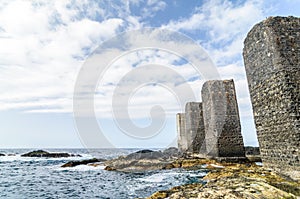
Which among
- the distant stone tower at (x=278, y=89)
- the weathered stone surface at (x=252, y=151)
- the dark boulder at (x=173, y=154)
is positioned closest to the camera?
the distant stone tower at (x=278, y=89)

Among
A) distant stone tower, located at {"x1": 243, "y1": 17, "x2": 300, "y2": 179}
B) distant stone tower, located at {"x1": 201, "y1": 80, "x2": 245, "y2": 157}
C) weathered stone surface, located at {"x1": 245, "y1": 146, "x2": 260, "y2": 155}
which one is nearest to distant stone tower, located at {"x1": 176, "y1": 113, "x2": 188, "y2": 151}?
weathered stone surface, located at {"x1": 245, "y1": 146, "x2": 260, "y2": 155}

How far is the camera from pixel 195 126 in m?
23.5

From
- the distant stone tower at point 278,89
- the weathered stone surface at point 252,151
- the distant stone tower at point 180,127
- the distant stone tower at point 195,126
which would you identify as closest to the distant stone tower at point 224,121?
the distant stone tower at point 195,126

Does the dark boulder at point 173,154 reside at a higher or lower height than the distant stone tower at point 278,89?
lower

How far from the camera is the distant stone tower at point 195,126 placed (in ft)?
76.8

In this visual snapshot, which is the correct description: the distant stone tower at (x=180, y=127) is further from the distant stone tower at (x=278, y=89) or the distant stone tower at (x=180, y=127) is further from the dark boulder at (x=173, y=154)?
the distant stone tower at (x=278, y=89)

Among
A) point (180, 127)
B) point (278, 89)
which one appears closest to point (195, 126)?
point (180, 127)

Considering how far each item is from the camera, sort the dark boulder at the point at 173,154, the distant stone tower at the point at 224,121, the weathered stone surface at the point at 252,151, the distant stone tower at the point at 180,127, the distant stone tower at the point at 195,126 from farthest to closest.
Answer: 1. the distant stone tower at the point at 180,127
2. the dark boulder at the point at 173,154
3. the weathered stone surface at the point at 252,151
4. the distant stone tower at the point at 195,126
5. the distant stone tower at the point at 224,121

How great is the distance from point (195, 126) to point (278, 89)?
52.2 feet

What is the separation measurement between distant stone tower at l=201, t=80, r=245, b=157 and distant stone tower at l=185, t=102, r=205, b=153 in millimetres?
5783

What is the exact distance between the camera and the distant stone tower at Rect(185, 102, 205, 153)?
23.4 meters

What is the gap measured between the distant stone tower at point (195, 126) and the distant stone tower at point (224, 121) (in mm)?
5783

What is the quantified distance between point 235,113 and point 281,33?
9.23 m

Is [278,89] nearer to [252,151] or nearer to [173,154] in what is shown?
[252,151]
